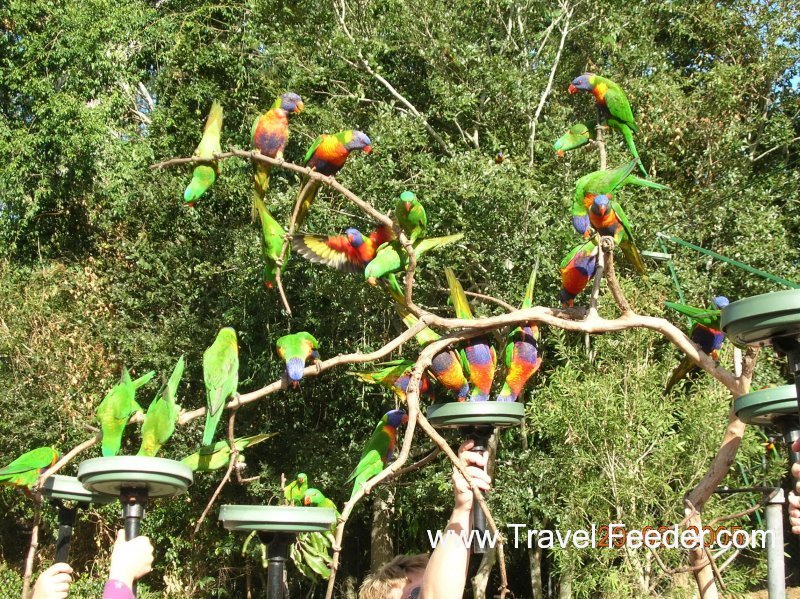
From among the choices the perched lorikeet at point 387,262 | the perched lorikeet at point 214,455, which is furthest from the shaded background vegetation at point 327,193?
the perched lorikeet at point 214,455

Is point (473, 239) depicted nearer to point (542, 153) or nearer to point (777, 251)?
point (542, 153)

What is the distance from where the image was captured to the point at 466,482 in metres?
1.74

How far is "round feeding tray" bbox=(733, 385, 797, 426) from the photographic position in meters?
1.82

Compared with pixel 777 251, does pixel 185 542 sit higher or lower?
lower

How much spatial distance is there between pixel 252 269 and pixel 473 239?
75.0 inches

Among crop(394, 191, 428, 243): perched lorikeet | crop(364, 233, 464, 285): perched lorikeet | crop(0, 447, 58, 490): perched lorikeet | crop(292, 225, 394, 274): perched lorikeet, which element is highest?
crop(292, 225, 394, 274): perched lorikeet

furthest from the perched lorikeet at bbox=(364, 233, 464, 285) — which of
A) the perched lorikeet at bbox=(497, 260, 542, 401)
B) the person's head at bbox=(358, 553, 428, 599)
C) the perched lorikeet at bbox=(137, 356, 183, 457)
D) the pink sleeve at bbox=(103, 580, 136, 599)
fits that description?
the pink sleeve at bbox=(103, 580, 136, 599)

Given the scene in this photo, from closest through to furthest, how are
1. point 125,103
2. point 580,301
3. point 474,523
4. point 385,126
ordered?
1. point 474,523
2. point 580,301
3. point 385,126
4. point 125,103

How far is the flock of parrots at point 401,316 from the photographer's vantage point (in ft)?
7.94

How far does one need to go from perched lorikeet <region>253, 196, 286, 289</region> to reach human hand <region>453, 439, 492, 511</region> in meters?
1.22

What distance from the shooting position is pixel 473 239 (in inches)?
250

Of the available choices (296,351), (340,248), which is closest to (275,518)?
(296,351)

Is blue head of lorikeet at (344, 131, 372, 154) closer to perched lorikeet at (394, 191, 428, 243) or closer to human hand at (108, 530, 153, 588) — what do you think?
perched lorikeet at (394, 191, 428, 243)

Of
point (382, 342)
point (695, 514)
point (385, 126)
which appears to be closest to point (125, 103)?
point (385, 126)
